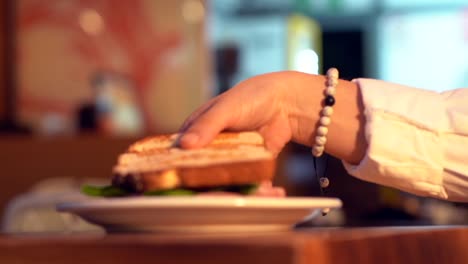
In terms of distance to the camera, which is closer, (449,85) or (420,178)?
(420,178)

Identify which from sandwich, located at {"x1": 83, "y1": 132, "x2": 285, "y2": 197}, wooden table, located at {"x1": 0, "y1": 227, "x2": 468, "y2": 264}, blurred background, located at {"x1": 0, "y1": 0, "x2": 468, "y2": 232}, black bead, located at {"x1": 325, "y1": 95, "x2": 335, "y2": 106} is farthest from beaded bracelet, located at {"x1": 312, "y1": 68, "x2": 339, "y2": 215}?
blurred background, located at {"x1": 0, "y1": 0, "x2": 468, "y2": 232}

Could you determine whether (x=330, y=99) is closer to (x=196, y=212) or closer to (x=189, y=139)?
(x=189, y=139)

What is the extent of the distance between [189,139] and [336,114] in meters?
0.35

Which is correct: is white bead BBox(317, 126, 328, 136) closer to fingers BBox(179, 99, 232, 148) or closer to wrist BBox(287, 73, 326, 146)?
wrist BBox(287, 73, 326, 146)

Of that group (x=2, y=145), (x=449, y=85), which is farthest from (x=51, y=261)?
(x=449, y=85)

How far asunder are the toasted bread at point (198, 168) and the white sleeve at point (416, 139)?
28 centimetres

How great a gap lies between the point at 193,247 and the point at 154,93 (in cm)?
348

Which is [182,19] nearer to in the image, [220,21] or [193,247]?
[220,21]

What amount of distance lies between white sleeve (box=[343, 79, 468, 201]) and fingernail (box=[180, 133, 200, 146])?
270mm

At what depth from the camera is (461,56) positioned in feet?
19.4

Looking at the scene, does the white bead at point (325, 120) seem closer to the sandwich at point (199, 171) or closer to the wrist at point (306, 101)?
the wrist at point (306, 101)

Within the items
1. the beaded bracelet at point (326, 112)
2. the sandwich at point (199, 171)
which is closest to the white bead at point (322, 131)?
the beaded bracelet at point (326, 112)

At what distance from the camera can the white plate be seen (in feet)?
2.03

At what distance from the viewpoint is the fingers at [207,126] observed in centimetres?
76
